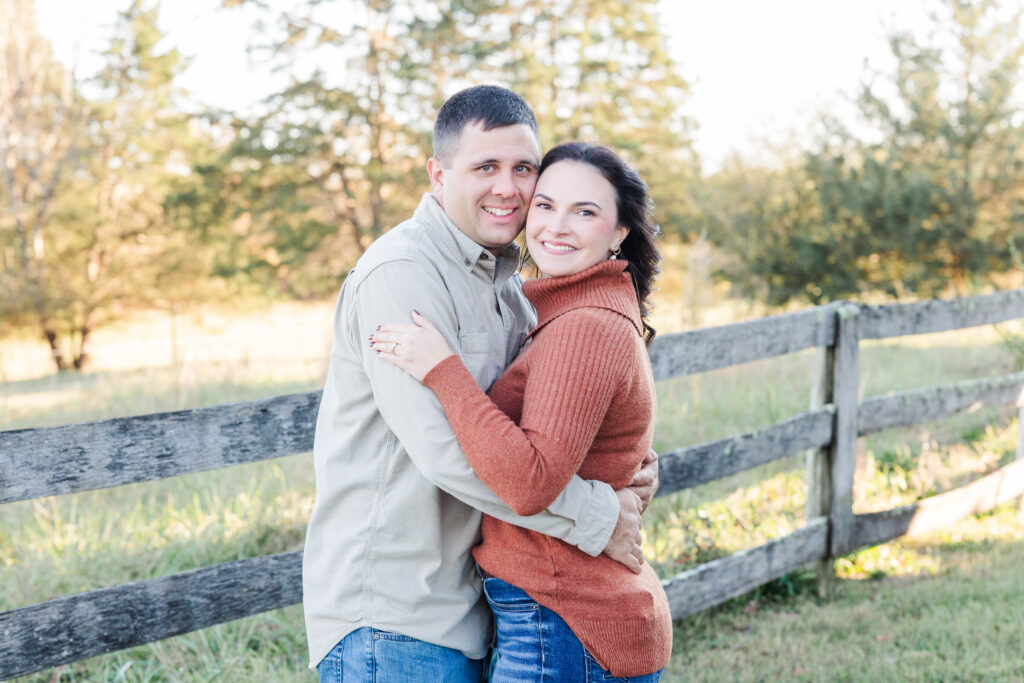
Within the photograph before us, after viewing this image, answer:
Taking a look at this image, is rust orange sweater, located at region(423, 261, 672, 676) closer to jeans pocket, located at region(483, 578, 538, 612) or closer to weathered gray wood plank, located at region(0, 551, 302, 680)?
jeans pocket, located at region(483, 578, 538, 612)

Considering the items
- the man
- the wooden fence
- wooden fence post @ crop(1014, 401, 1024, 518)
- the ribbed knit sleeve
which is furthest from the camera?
wooden fence post @ crop(1014, 401, 1024, 518)

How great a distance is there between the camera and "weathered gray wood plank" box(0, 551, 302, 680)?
213 centimetres

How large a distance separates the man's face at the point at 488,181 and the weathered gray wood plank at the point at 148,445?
984mm

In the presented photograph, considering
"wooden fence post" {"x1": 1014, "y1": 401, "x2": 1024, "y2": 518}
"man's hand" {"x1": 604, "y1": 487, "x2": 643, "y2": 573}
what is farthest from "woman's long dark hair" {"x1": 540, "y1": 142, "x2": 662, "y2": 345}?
"wooden fence post" {"x1": 1014, "y1": 401, "x2": 1024, "y2": 518}

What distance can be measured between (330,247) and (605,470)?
2080 centimetres

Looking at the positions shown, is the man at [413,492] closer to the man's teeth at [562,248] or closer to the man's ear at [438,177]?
the man's ear at [438,177]

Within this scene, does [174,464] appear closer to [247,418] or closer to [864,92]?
[247,418]

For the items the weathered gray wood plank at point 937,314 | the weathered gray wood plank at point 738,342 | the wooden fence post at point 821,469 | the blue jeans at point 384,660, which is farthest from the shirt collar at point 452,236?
the weathered gray wood plank at point 937,314

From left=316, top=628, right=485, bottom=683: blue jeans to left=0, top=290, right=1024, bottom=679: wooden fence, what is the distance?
0.82 meters

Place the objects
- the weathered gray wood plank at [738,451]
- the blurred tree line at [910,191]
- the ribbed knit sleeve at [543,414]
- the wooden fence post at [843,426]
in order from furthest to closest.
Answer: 1. the blurred tree line at [910,191]
2. the wooden fence post at [843,426]
3. the weathered gray wood plank at [738,451]
4. the ribbed knit sleeve at [543,414]

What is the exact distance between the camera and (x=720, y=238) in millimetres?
18594

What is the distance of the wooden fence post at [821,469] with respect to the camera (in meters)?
4.23

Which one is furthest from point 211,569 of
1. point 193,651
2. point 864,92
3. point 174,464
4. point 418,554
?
point 864,92

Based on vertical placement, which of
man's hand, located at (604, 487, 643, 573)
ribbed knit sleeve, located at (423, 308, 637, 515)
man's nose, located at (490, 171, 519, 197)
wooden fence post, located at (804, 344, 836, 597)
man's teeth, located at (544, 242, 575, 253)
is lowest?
wooden fence post, located at (804, 344, 836, 597)
